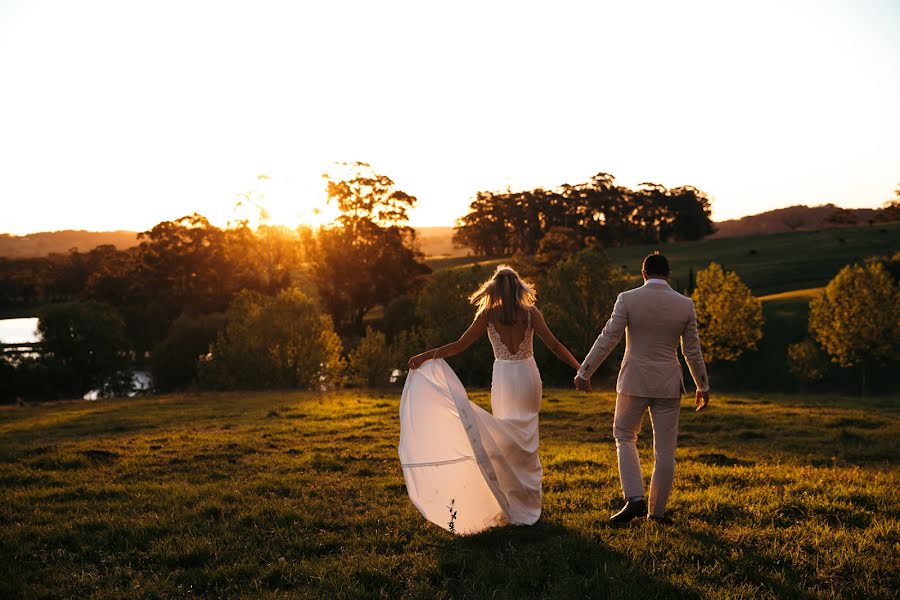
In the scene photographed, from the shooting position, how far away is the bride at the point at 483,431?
8.06 m

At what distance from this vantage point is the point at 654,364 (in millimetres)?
8039

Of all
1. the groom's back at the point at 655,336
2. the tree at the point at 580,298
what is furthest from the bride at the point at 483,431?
the tree at the point at 580,298

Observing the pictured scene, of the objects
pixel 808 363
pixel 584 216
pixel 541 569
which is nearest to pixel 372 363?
pixel 541 569

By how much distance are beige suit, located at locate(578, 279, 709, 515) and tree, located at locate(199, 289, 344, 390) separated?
3239cm

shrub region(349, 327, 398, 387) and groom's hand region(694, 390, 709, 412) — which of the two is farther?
shrub region(349, 327, 398, 387)

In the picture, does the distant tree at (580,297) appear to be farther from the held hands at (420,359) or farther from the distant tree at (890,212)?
the distant tree at (890,212)

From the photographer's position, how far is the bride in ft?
26.4

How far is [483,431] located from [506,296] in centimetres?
173

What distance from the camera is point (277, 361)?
40.5 m

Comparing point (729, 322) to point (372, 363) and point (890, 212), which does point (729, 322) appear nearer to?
point (372, 363)

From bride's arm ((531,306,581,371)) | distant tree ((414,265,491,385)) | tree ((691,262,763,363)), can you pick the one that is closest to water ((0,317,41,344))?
distant tree ((414,265,491,385))

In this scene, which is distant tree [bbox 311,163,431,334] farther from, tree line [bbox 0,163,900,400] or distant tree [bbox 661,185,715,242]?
distant tree [bbox 661,185,715,242]

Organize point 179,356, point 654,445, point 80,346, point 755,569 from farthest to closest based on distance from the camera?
point 80,346, point 179,356, point 654,445, point 755,569

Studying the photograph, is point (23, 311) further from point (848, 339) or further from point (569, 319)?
point (848, 339)
